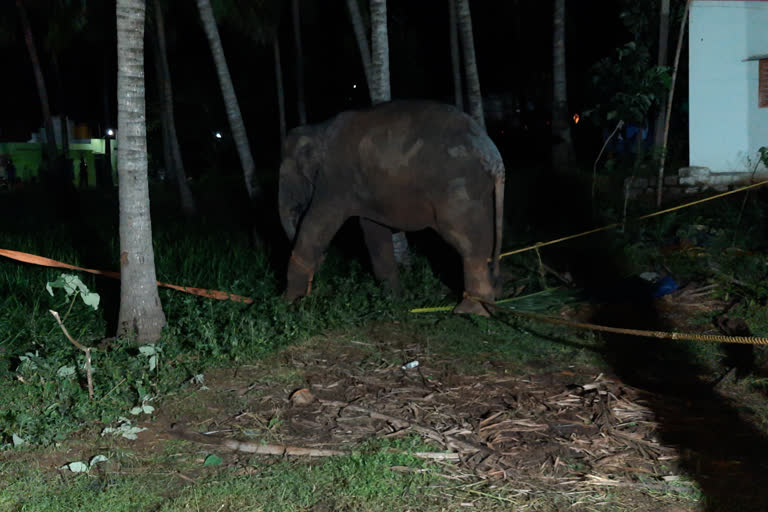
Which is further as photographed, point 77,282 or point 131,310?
point 131,310

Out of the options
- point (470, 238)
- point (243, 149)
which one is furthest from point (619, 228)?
point (243, 149)

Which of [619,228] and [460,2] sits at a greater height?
[460,2]

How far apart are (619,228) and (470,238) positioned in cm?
428

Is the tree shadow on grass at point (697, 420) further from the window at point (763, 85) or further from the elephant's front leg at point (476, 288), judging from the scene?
the window at point (763, 85)

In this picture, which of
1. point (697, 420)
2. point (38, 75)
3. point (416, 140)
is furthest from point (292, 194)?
point (38, 75)

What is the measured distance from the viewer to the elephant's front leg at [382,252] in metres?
8.34

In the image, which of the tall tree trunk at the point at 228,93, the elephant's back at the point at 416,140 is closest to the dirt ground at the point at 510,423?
the elephant's back at the point at 416,140

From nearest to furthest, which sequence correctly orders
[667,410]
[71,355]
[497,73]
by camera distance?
1. [667,410]
2. [71,355]
3. [497,73]

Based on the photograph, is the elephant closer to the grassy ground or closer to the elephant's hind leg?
the elephant's hind leg

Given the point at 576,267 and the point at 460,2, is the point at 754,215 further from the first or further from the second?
the point at 460,2

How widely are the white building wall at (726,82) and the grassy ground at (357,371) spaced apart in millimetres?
2426

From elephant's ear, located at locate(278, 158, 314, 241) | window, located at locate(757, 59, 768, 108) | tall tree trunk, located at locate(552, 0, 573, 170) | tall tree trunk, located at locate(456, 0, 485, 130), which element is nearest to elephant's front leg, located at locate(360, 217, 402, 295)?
elephant's ear, located at locate(278, 158, 314, 241)

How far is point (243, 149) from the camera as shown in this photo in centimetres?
1014

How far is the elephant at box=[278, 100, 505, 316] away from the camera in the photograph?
23.7 ft
